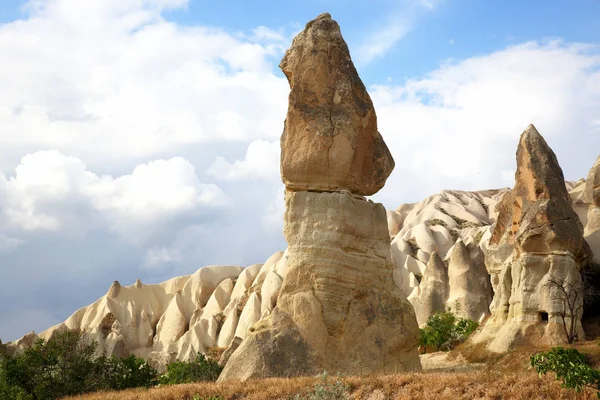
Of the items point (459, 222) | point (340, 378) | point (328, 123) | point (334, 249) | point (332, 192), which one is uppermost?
point (459, 222)

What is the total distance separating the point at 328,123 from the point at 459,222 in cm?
5637

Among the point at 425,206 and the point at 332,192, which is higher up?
the point at 425,206

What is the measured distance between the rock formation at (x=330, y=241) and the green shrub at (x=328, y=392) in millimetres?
2642

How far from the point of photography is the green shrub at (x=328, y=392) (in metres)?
13.1

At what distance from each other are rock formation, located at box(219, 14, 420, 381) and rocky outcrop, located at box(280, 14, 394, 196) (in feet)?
0.09

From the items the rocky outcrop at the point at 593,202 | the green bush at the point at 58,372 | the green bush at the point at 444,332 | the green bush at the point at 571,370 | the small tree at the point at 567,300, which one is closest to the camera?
the green bush at the point at 571,370

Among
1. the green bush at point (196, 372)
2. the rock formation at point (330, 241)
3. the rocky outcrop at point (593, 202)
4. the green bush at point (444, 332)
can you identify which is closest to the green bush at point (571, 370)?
the rock formation at point (330, 241)

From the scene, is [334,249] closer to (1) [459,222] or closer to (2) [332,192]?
(2) [332,192]

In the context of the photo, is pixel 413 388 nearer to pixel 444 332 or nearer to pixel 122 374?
pixel 122 374

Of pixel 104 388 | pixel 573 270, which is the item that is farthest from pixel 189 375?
pixel 573 270

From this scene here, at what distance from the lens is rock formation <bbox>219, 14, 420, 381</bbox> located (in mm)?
16969

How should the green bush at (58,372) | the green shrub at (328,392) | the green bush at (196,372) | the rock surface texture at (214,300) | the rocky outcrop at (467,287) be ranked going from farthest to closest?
the rock surface texture at (214,300), the rocky outcrop at (467,287), the green bush at (196,372), the green bush at (58,372), the green shrub at (328,392)

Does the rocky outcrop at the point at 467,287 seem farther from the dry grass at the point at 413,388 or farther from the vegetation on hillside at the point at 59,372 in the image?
the dry grass at the point at 413,388

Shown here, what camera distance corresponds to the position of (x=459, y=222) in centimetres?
7275
